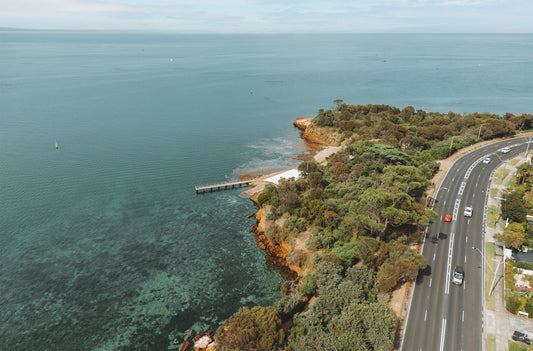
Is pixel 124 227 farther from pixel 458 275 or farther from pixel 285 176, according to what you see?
pixel 458 275

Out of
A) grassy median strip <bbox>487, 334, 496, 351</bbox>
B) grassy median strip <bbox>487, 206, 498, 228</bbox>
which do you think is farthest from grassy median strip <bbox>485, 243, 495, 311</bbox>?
grassy median strip <bbox>487, 206, 498, 228</bbox>

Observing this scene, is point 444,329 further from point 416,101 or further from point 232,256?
point 416,101

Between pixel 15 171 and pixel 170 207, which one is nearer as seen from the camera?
pixel 170 207

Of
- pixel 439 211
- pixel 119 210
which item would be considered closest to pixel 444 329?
pixel 439 211

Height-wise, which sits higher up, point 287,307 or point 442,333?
point 442,333

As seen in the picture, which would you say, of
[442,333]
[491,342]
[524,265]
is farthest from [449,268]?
[442,333]

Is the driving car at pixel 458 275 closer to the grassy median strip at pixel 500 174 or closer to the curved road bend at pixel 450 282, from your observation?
the curved road bend at pixel 450 282

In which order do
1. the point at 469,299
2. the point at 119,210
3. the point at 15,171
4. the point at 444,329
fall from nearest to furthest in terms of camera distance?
the point at 444,329 < the point at 469,299 < the point at 119,210 < the point at 15,171
